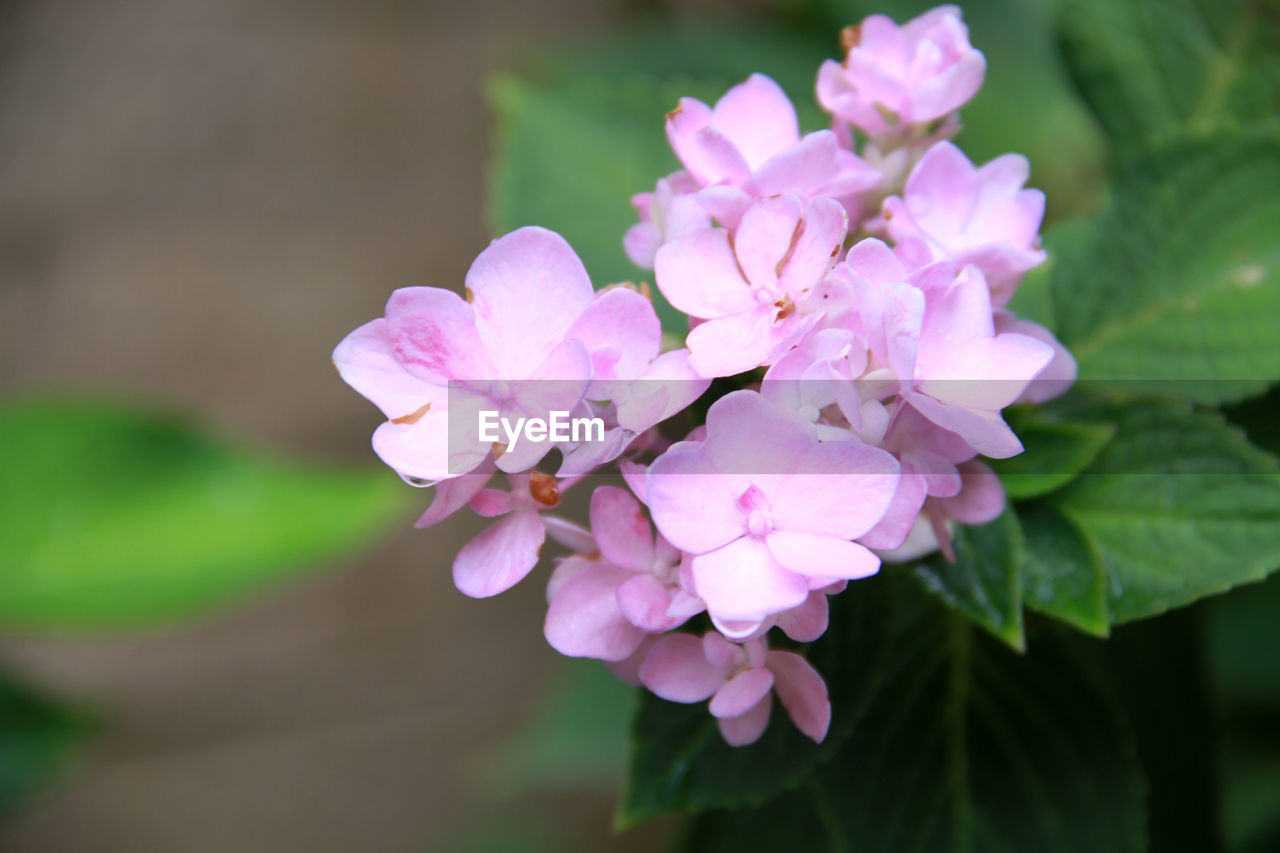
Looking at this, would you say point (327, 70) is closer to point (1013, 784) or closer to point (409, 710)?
point (409, 710)

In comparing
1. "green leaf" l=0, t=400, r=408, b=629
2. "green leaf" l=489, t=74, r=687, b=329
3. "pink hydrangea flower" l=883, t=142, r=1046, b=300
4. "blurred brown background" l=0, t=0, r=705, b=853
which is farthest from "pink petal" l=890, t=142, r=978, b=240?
"blurred brown background" l=0, t=0, r=705, b=853

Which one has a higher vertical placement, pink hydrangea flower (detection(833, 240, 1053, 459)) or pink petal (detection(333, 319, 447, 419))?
pink petal (detection(333, 319, 447, 419))

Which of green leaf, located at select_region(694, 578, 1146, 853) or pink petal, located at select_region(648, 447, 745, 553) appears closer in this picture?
pink petal, located at select_region(648, 447, 745, 553)

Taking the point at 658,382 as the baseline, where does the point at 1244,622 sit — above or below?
below

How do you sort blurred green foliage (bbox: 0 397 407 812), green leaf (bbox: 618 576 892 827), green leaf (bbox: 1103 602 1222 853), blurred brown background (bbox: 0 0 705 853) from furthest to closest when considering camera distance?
1. blurred brown background (bbox: 0 0 705 853)
2. blurred green foliage (bbox: 0 397 407 812)
3. green leaf (bbox: 1103 602 1222 853)
4. green leaf (bbox: 618 576 892 827)

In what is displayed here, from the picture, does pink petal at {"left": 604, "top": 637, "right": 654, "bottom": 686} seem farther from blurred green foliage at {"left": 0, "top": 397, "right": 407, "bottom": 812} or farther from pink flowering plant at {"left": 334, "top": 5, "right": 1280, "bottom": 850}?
blurred green foliage at {"left": 0, "top": 397, "right": 407, "bottom": 812}

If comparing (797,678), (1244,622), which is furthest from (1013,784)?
(1244,622)

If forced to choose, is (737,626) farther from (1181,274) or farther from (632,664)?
(1181,274)
